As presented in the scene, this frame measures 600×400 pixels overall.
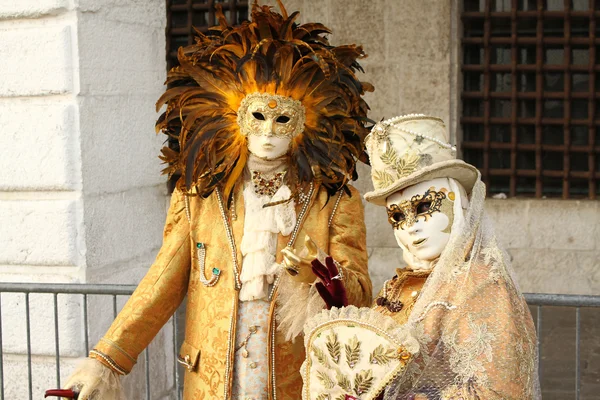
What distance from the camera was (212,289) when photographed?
11.0ft

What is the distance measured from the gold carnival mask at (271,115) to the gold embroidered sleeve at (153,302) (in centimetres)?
38

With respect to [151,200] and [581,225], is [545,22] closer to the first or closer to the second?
[581,225]

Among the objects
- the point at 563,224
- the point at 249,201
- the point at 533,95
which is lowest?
the point at 563,224

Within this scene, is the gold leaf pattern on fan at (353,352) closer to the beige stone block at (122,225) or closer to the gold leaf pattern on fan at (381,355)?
the gold leaf pattern on fan at (381,355)

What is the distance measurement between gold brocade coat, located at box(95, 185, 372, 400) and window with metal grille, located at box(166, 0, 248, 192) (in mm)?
4598

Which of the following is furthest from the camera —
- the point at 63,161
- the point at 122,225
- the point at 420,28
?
the point at 420,28

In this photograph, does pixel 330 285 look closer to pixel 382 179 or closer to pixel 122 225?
pixel 382 179

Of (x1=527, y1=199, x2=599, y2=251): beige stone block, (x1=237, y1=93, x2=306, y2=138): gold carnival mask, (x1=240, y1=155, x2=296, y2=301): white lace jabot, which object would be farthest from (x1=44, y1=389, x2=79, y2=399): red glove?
(x1=527, y1=199, x2=599, y2=251): beige stone block

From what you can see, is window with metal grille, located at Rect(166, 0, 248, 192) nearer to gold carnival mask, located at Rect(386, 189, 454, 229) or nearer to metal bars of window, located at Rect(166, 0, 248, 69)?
Result: metal bars of window, located at Rect(166, 0, 248, 69)

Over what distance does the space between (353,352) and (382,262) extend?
5.08 m

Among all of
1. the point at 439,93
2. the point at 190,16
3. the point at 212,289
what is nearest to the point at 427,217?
the point at 212,289

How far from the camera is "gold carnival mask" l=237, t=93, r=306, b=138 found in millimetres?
3256

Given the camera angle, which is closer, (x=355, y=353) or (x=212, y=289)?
(x=355, y=353)

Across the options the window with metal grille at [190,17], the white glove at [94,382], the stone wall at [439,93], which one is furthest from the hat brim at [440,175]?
the window with metal grille at [190,17]
